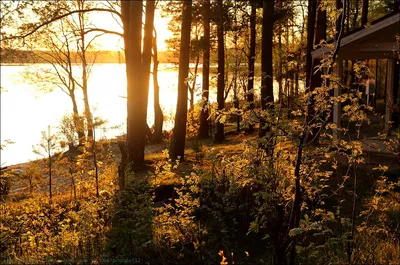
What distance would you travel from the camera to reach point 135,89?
420 inches

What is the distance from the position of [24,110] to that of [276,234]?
53169 millimetres

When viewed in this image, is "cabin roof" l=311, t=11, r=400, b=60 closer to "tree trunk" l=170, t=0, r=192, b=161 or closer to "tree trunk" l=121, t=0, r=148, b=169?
"tree trunk" l=170, t=0, r=192, b=161

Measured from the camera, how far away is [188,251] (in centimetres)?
507

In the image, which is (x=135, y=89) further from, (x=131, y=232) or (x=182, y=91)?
(x=131, y=232)

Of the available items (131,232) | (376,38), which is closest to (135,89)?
(131,232)

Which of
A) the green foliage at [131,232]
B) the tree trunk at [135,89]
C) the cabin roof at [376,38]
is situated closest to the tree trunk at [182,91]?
the tree trunk at [135,89]

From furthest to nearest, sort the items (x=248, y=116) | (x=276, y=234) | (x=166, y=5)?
(x=166, y=5), (x=276, y=234), (x=248, y=116)

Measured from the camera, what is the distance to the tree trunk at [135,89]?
411 inches

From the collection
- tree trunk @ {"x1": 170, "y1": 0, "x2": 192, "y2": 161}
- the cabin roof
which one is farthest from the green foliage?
tree trunk @ {"x1": 170, "y1": 0, "x2": 192, "y2": 161}

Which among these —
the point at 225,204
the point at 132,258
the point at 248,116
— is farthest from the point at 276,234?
the point at 225,204

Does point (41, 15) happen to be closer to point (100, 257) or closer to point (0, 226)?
point (0, 226)

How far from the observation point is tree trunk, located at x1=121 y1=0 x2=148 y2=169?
10430mm

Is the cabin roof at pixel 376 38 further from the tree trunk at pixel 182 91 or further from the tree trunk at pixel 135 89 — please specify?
the tree trunk at pixel 135 89

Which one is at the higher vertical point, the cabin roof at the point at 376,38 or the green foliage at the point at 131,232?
the cabin roof at the point at 376,38
